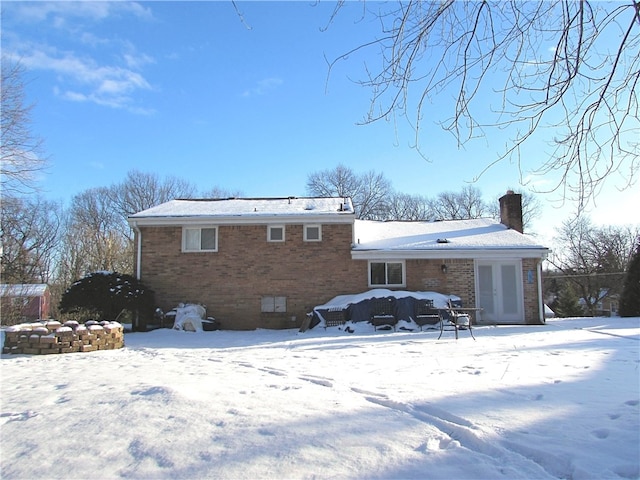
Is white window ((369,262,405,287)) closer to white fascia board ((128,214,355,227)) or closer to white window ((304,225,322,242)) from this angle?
white fascia board ((128,214,355,227))


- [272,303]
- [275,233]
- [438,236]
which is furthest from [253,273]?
[438,236]

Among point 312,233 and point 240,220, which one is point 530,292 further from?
point 240,220

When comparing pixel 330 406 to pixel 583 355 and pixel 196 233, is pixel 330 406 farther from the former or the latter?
pixel 196 233

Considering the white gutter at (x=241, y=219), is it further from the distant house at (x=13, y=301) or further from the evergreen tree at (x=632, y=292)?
the evergreen tree at (x=632, y=292)

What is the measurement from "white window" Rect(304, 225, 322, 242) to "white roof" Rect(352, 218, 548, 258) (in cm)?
144

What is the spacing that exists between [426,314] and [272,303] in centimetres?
567

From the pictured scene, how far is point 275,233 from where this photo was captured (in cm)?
1695

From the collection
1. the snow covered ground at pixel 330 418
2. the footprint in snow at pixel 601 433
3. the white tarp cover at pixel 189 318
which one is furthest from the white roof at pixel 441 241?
the footprint in snow at pixel 601 433

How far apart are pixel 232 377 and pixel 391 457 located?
3.56m

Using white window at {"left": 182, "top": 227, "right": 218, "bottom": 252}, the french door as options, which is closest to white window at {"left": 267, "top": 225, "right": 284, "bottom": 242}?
white window at {"left": 182, "top": 227, "right": 218, "bottom": 252}

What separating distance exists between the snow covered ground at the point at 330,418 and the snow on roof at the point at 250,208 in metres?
9.51

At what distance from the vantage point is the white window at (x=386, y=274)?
16467 millimetres

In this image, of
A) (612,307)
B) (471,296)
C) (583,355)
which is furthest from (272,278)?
(612,307)

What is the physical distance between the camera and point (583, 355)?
784cm
